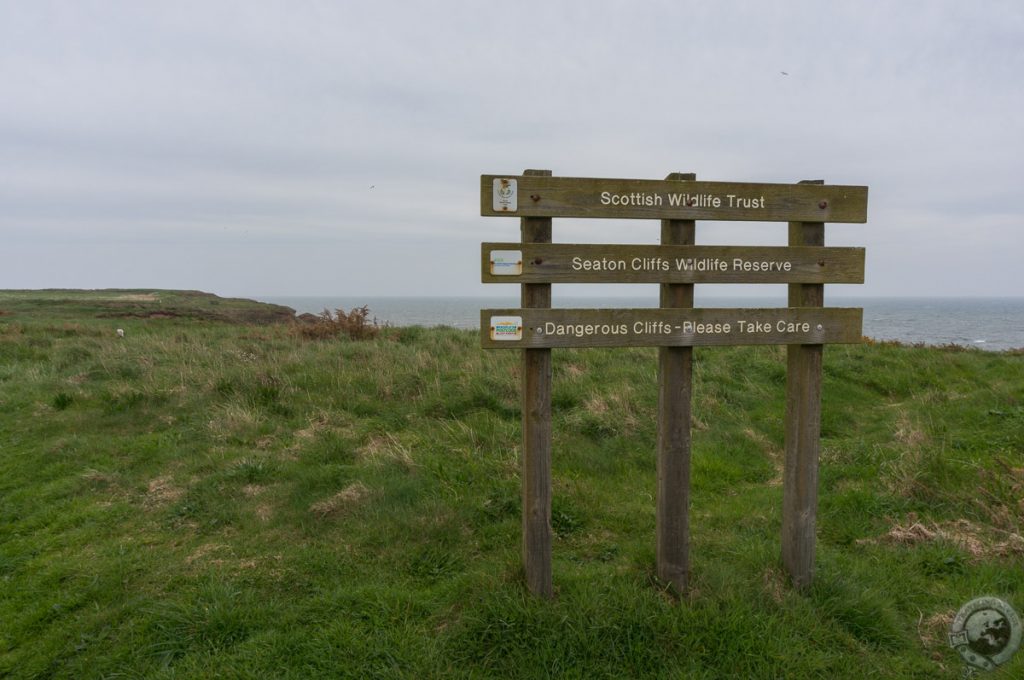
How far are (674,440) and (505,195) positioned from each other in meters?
2.03

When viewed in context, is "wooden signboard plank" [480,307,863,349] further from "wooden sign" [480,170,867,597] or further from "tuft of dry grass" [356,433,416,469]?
"tuft of dry grass" [356,433,416,469]

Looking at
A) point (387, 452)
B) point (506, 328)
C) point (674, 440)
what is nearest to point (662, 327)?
point (674, 440)

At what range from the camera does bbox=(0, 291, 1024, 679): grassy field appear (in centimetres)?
366

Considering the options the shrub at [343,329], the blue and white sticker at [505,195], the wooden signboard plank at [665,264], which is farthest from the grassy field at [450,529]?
the shrub at [343,329]

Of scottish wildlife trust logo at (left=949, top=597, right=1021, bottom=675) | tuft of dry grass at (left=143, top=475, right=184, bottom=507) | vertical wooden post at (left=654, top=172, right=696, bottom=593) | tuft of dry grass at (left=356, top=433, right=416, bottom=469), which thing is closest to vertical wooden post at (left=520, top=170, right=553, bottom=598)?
vertical wooden post at (left=654, top=172, right=696, bottom=593)

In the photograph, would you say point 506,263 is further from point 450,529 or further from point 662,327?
point 450,529

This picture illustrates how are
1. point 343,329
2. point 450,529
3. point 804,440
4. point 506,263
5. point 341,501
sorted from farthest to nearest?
point 343,329 < point 341,501 < point 450,529 < point 804,440 < point 506,263

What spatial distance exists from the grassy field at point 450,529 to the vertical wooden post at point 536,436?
21cm

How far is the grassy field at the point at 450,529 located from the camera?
3656 mm

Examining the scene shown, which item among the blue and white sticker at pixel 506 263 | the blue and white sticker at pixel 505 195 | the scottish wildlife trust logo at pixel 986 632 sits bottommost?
the scottish wildlife trust logo at pixel 986 632

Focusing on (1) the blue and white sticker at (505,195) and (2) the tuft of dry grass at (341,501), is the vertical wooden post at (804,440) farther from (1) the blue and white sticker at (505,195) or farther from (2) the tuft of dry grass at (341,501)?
(2) the tuft of dry grass at (341,501)

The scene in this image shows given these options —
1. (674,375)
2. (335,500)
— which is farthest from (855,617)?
(335,500)

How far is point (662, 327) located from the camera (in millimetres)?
3992

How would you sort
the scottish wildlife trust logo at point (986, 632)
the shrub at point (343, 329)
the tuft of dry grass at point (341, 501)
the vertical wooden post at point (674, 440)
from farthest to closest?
the shrub at point (343, 329) < the tuft of dry grass at point (341, 501) < the vertical wooden post at point (674, 440) < the scottish wildlife trust logo at point (986, 632)
